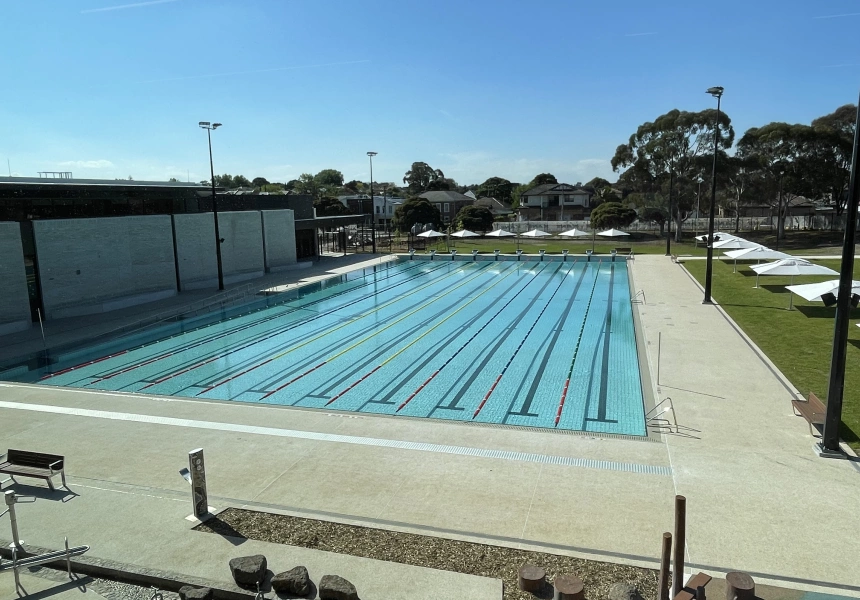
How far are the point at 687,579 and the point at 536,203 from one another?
75.7 m

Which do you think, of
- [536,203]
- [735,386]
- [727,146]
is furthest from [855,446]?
[536,203]

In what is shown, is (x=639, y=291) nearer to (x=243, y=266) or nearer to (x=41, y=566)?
(x=243, y=266)

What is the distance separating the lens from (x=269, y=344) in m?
18.1

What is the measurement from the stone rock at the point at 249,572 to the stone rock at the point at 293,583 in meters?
0.18

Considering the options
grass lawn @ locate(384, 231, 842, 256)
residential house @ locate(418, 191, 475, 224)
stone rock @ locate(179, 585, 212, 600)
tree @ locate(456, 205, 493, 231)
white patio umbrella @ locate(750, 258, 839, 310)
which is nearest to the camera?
stone rock @ locate(179, 585, 212, 600)

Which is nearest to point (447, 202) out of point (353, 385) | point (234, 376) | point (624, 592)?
point (234, 376)

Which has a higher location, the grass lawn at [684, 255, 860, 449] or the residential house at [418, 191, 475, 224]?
the residential house at [418, 191, 475, 224]

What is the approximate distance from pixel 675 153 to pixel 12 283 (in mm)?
50863

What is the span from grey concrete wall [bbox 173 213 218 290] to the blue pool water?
5.61m

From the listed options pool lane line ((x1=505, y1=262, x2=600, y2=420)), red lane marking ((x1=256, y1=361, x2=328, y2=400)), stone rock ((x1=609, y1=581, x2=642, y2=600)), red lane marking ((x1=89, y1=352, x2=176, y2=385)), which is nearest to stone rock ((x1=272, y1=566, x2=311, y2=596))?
stone rock ((x1=609, y1=581, x2=642, y2=600))

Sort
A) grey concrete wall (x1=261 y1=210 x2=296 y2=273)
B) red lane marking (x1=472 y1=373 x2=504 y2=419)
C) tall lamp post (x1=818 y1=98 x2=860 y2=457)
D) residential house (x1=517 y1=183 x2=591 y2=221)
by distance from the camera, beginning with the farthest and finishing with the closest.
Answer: residential house (x1=517 y1=183 x2=591 y2=221), grey concrete wall (x1=261 y1=210 x2=296 y2=273), red lane marking (x1=472 y1=373 x2=504 y2=419), tall lamp post (x1=818 y1=98 x2=860 y2=457)

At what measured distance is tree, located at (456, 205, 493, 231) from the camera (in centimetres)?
5638

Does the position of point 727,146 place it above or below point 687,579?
above

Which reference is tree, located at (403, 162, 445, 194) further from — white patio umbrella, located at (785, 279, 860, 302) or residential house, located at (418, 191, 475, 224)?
white patio umbrella, located at (785, 279, 860, 302)
